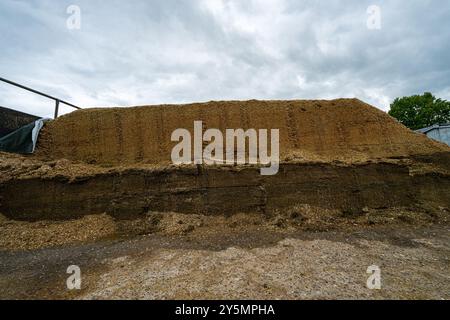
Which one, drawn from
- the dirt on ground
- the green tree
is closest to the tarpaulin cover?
the dirt on ground

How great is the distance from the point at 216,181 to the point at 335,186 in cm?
346

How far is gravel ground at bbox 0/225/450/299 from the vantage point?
12.0 feet

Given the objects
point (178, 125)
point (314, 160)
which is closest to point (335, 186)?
point (314, 160)

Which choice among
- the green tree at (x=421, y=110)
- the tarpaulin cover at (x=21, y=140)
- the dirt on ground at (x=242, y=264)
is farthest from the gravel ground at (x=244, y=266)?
the green tree at (x=421, y=110)

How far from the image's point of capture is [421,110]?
32.1 metres

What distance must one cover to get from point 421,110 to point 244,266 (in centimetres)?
3737

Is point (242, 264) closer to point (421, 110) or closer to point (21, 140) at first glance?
point (21, 140)

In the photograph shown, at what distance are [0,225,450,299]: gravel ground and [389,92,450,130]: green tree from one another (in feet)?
105

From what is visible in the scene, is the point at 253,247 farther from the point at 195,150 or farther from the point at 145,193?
the point at 195,150

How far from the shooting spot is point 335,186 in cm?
756

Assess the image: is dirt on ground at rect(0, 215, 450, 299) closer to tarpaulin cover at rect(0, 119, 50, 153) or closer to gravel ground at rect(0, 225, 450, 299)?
gravel ground at rect(0, 225, 450, 299)

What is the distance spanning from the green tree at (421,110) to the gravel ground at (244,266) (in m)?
32.2

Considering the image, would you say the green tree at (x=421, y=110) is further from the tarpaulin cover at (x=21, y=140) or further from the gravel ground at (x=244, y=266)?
the tarpaulin cover at (x=21, y=140)

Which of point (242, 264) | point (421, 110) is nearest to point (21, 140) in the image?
point (242, 264)
